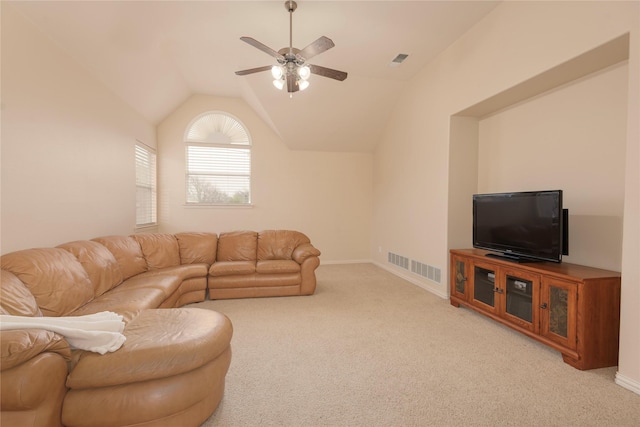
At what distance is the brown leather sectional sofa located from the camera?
123 centimetres

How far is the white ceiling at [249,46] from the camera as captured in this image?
2.86 meters

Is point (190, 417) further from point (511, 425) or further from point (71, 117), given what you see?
point (71, 117)

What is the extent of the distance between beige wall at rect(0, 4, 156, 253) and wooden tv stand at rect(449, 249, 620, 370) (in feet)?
14.5

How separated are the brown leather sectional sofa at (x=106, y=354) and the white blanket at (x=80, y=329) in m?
0.04

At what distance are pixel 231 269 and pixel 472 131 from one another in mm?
3827

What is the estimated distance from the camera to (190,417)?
4.94 ft

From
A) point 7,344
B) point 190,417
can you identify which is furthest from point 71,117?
point 190,417

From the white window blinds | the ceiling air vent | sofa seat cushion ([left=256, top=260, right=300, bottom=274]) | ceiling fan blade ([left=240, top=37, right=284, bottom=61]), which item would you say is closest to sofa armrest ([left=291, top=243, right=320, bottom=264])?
sofa seat cushion ([left=256, top=260, right=300, bottom=274])

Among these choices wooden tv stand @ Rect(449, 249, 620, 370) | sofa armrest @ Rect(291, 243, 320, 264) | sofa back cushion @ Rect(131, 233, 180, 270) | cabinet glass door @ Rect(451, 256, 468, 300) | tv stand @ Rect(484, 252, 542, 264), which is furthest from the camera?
sofa armrest @ Rect(291, 243, 320, 264)

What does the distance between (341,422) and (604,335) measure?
7.07 feet

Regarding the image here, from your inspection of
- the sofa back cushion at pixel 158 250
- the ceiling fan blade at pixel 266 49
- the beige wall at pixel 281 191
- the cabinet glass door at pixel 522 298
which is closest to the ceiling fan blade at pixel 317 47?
the ceiling fan blade at pixel 266 49

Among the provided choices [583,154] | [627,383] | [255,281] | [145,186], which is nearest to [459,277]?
[627,383]

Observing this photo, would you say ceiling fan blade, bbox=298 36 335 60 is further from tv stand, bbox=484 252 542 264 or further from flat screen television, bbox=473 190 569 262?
tv stand, bbox=484 252 542 264

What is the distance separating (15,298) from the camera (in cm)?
177
